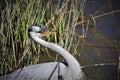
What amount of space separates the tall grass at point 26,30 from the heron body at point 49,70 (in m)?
0.28

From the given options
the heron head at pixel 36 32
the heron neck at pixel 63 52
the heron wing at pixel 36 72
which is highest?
the heron head at pixel 36 32

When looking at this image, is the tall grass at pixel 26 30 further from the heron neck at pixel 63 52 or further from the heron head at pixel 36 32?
the heron neck at pixel 63 52

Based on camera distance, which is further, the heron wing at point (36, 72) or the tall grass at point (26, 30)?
the tall grass at point (26, 30)

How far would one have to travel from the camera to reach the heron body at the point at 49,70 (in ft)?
13.4

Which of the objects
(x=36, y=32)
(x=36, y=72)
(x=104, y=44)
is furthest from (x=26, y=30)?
(x=104, y=44)

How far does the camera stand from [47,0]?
4.79 m

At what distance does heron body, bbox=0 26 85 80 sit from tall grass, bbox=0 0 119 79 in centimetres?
28

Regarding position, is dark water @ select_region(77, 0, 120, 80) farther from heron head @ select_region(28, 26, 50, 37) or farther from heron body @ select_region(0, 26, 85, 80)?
heron head @ select_region(28, 26, 50, 37)

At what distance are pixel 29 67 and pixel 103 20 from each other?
2.12m

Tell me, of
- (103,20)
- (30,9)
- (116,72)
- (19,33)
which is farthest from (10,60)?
(103,20)

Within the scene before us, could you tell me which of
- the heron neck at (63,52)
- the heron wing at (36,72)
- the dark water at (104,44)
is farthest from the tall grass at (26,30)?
the heron neck at (63,52)

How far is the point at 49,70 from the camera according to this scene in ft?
13.7

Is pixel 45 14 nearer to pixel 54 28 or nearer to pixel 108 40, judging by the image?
pixel 54 28

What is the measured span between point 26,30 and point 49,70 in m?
0.68
